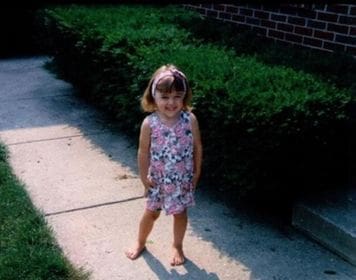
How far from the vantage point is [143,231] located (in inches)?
132

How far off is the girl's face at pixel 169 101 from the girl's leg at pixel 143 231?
68cm

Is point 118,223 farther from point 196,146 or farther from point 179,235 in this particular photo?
point 196,146

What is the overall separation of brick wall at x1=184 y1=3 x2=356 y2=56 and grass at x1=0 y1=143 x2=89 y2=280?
2.40 m

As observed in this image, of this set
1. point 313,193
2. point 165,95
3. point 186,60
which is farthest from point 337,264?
point 186,60

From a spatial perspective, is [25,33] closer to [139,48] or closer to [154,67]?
[139,48]

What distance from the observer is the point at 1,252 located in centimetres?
324

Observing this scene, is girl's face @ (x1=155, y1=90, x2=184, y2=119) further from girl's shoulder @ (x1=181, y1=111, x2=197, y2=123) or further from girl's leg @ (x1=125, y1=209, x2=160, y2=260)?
girl's leg @ (x1=125, y1=209, x2=160, y2=260)

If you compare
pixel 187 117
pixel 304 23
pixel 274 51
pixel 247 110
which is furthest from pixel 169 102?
pixel 304 23

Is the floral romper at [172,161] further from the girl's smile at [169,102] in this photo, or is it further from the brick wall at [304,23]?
the brick wall at [304,23]

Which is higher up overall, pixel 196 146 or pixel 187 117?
pixel 187 117

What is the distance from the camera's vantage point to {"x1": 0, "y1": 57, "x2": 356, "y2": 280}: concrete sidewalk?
3.24 m

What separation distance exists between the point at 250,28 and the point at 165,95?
3234 mm

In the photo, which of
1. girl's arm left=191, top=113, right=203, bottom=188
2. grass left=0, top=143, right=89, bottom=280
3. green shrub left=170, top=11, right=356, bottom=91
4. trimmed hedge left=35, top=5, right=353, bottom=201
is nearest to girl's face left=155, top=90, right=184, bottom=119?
girl's arm left=191, top=113, right=203, bottom=188

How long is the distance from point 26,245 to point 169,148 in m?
1.12
